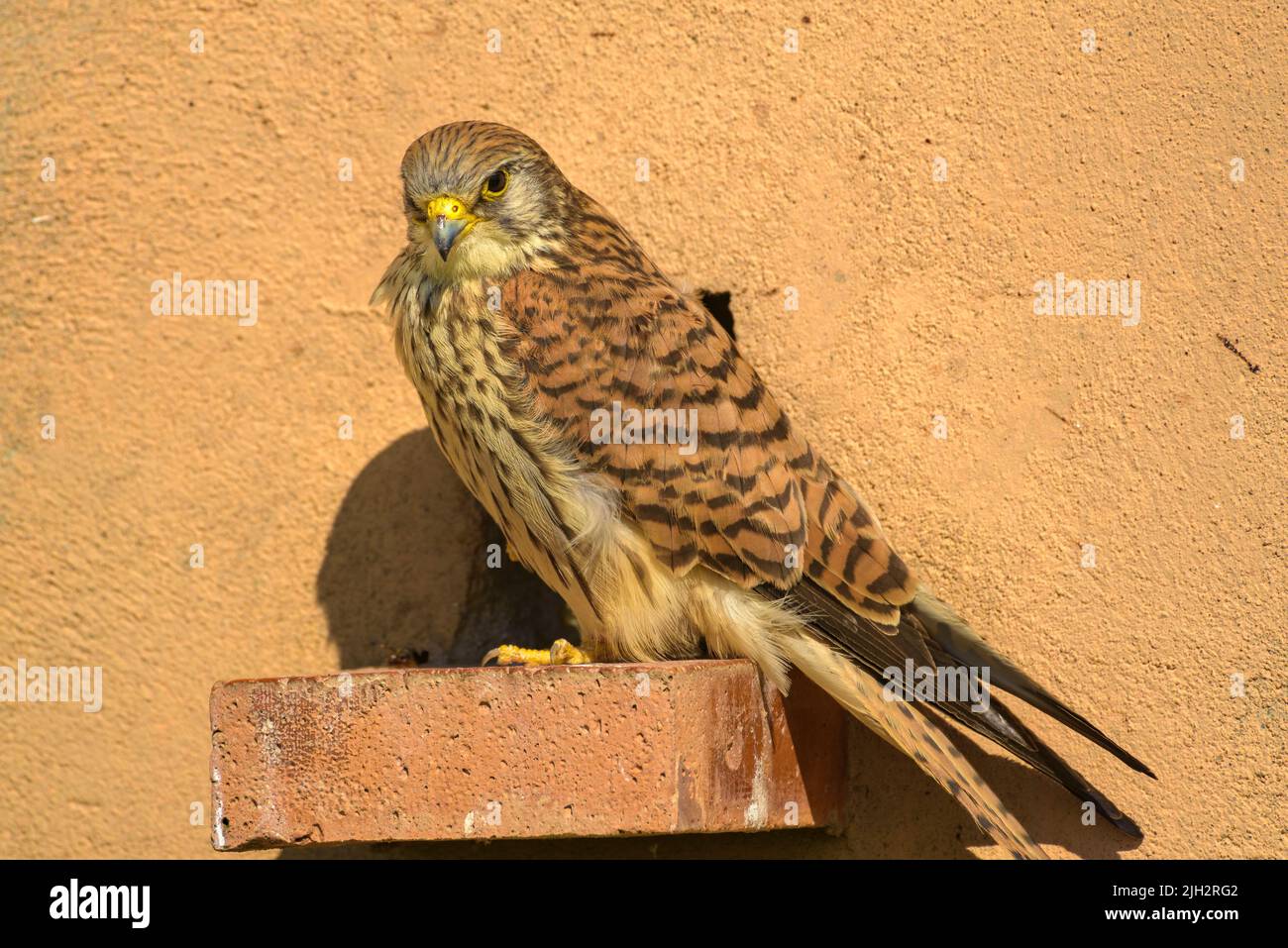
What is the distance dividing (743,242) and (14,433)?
199 centimetres

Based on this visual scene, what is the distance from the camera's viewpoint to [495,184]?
3191 millimetres

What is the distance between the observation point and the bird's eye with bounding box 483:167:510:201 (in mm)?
3168

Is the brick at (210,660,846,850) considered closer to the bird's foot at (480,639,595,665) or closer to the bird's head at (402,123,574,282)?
the bird's foot at (480,639,595,665)

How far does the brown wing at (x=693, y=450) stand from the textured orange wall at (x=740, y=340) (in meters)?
0.33

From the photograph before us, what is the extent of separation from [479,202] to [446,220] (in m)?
0.11

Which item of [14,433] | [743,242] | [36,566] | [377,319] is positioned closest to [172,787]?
[36,566]

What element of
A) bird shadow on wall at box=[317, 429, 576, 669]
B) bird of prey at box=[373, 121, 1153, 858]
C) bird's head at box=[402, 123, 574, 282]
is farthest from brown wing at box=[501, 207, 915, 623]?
bird shadow on wall at box=[317, 429, 576, 669]

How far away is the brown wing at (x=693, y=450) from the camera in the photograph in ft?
9.76

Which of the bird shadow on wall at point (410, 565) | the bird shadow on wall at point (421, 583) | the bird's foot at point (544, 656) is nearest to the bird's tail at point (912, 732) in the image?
the bird's foot at point (544, 656)

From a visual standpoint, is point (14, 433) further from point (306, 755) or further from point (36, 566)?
point (306, 755)

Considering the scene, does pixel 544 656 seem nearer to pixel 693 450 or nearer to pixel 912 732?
pixel 693 450

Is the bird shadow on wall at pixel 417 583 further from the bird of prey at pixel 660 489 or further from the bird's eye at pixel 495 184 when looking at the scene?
the bird's eye at pixel 495 184

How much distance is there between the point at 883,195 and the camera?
3.45 m

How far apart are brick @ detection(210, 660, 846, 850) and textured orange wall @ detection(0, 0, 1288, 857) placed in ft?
2.42
